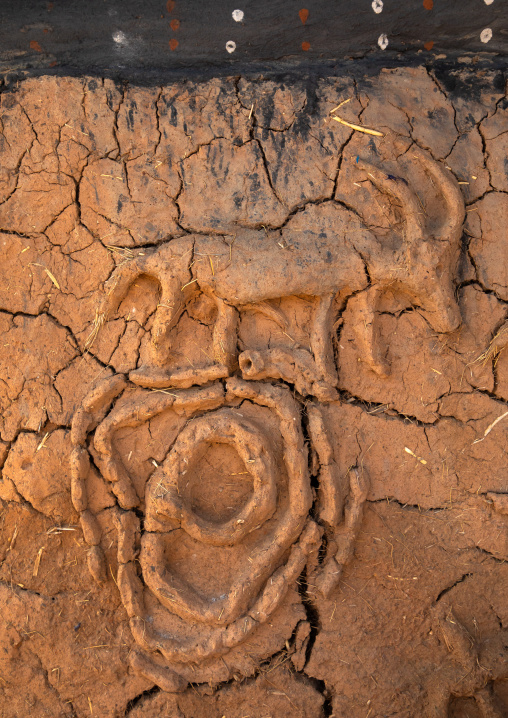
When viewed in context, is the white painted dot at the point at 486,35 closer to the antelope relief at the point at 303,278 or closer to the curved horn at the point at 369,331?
the antelope relief at the point at 303,278

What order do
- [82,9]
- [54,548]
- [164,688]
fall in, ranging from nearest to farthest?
[164,688]
[54,548]
[82,9]

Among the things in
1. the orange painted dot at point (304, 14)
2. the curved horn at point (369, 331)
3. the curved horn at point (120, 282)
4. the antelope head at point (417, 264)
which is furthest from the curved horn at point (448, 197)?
the curved horn at point (120, 282)

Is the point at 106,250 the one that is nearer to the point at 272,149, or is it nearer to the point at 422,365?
the point at 272,149

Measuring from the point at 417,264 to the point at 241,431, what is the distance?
1.02 meters

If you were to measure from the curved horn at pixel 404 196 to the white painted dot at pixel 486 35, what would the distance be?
89 cm

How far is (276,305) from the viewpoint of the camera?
2.53 m

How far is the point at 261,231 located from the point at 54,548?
1.63 m

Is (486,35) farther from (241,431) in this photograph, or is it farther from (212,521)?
(212,521)

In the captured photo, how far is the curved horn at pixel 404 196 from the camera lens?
2.48m

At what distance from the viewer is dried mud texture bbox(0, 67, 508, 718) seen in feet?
7.74

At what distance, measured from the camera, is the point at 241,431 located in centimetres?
235

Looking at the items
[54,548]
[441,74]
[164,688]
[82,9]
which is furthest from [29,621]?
[441,74]

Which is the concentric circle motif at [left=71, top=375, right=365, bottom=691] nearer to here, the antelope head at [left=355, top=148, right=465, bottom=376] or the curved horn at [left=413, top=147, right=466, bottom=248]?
the antelope head at [left=355, top=148, right=465, bottom=376]

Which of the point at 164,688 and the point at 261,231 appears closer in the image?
the point at 164,688
